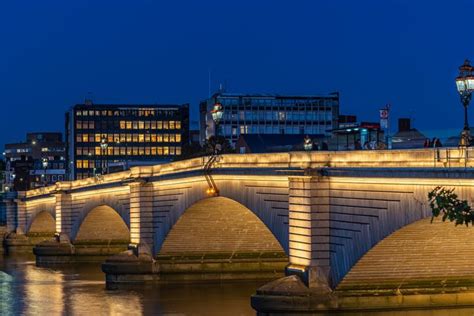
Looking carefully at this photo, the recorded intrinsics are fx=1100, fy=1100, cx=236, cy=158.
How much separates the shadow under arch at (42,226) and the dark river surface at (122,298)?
44157 millimetres

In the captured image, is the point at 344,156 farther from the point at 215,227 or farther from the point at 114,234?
the point at 114,234

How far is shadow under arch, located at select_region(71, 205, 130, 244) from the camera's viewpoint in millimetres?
82562

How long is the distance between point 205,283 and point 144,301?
6.60 meters

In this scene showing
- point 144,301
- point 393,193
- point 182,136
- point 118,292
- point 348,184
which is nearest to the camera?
point 393,193

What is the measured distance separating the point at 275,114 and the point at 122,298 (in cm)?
10429

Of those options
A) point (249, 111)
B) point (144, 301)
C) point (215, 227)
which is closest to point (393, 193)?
point (144, 301)

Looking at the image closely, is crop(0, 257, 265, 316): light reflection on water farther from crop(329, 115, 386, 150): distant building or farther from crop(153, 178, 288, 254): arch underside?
crop(329, 115, 386, 150): distant building

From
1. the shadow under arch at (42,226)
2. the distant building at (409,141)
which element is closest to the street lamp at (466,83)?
the distant building at (409,141)

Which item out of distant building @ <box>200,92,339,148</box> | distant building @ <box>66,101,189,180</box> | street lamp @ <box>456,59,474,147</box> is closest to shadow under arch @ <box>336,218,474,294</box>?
street lamp @ <box>456,59,474,147</box>

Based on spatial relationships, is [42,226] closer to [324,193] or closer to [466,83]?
[324,193]

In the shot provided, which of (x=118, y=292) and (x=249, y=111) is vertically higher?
(x=249, y=111)

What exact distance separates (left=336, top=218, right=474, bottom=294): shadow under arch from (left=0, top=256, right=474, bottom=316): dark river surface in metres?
1.03

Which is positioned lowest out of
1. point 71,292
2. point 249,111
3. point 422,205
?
point 71,292

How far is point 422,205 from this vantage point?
1221 inches
